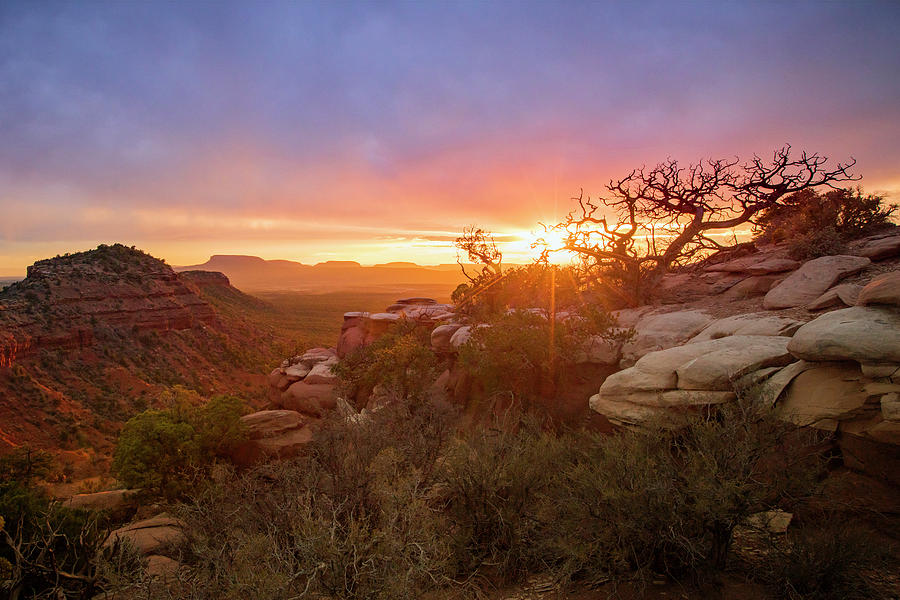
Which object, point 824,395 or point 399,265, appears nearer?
point 824,395

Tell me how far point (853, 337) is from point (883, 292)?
3.00 feet

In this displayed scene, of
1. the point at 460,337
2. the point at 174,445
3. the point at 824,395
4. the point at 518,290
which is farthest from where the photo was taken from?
the point at 518,290

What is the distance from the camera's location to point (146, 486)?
10977 millimetres

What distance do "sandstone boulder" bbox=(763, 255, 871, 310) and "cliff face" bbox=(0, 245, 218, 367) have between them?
36095 mm

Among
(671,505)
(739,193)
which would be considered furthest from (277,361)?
(671,505)

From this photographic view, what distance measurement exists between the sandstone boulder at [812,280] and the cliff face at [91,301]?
36095mm

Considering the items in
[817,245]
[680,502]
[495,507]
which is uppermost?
[817,245]

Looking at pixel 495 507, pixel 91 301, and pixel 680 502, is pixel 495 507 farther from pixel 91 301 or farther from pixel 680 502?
pixel 91 301

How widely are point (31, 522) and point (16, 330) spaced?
2979cm

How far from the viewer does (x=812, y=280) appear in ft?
29.1

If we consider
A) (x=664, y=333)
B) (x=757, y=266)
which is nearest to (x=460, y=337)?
(x=664, y=333)

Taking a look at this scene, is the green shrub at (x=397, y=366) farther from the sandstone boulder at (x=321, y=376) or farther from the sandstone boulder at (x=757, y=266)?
the sandstone boulder at (x=757, y=266)

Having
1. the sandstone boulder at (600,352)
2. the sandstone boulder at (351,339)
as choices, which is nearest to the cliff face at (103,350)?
the sandstone boulder at (351,339)

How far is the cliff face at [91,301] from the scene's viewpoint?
94.3 feet
